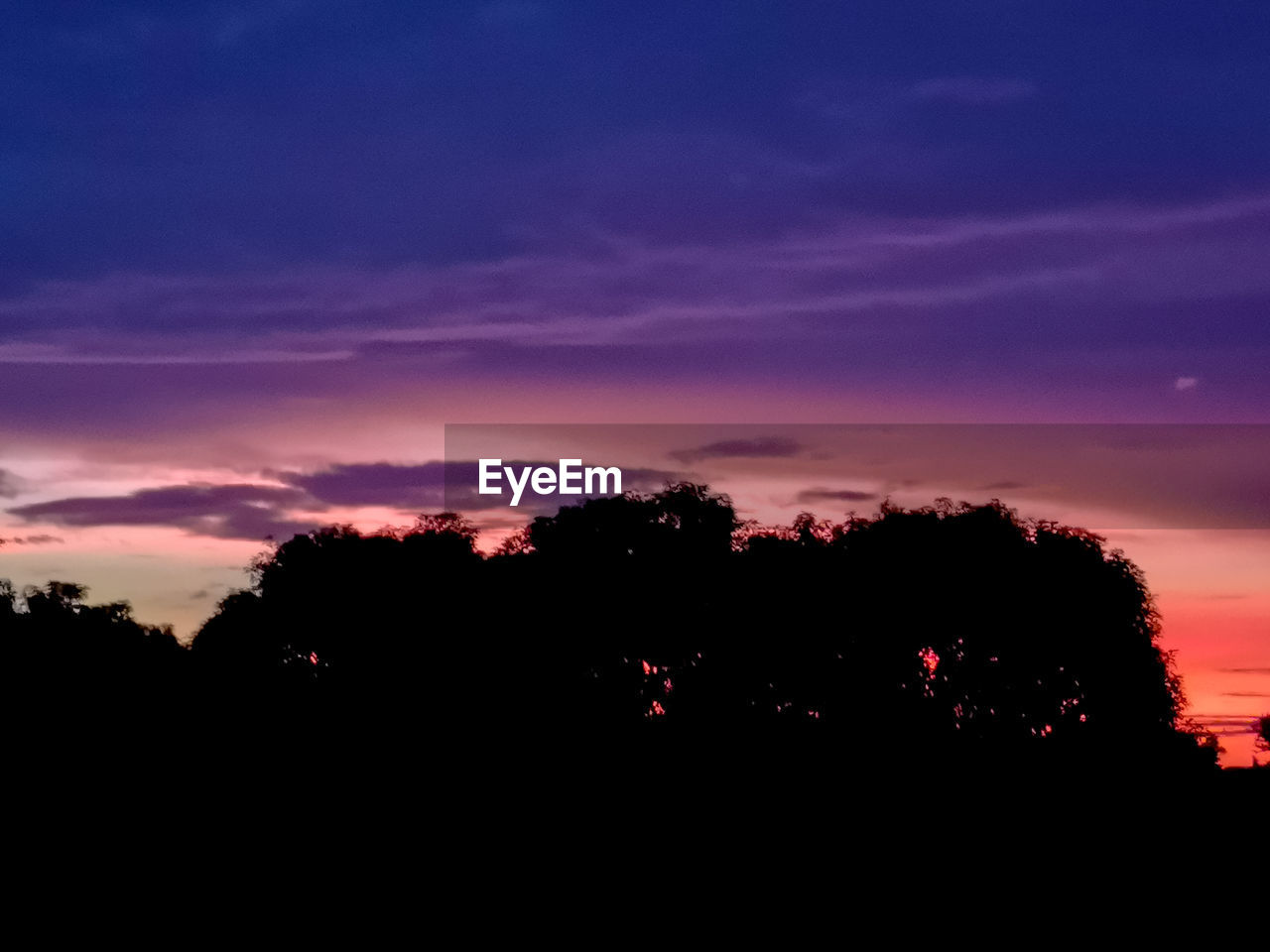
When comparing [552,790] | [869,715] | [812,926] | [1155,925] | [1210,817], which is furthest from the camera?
[869,715]

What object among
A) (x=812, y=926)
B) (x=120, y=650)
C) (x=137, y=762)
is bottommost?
(x=812, y=926)

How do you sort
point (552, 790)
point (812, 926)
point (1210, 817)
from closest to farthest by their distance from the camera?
point (812, 926)
point (1210, 817)
point (552, 790)

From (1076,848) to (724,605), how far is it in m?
29.0

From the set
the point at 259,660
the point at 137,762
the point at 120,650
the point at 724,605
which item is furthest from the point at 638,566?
Answer: the point at 137,762

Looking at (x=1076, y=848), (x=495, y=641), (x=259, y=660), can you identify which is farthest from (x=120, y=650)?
(x=1076, y=848)

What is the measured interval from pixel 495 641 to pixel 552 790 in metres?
13.6

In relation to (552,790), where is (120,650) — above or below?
above

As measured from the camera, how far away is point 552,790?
219 ft

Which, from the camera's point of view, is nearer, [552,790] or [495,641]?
[552,790]

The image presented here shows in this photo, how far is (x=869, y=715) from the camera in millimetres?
77562

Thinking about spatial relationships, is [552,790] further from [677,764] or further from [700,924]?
[700,924]

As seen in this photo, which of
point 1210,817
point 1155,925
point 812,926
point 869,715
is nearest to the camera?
point 1155,925

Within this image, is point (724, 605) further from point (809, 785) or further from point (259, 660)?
point (259, 660)

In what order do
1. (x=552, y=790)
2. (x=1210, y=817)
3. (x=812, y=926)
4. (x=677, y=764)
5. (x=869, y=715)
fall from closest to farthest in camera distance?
(x=812, y=926) → (x=1210, y=817) → (x=552, y=790) → (x=677, y=764) → (x=869, y=715)
